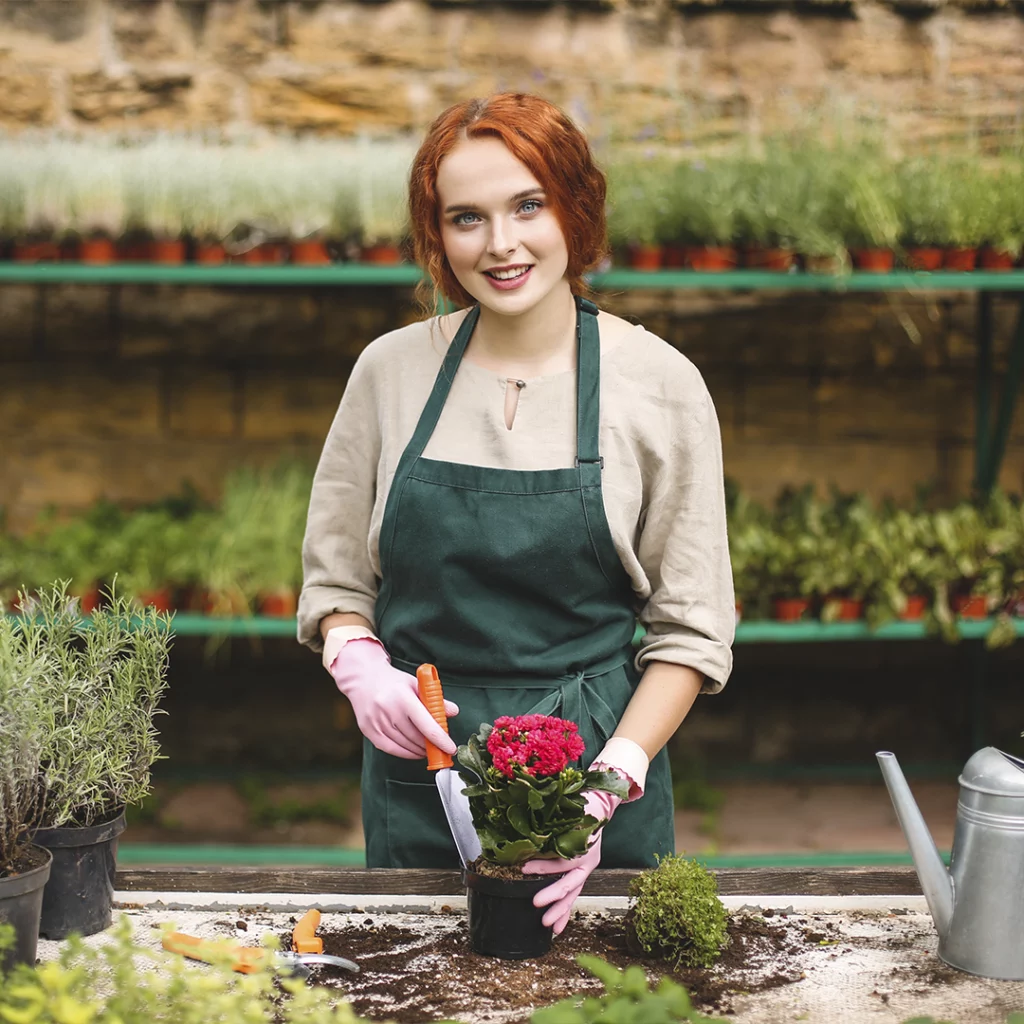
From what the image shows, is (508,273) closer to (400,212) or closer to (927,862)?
(927,862)

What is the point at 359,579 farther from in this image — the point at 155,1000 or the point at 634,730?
the point at 155,1000

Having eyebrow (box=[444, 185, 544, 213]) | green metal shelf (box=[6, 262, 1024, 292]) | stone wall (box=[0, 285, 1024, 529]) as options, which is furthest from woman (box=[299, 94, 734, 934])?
stone wall (box=[0, 285, 1024, 529])

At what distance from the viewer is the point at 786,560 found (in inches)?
127

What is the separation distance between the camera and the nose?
1505 mm

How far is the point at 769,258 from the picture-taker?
10.4ft

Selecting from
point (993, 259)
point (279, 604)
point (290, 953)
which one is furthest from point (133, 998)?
point (993, 259)

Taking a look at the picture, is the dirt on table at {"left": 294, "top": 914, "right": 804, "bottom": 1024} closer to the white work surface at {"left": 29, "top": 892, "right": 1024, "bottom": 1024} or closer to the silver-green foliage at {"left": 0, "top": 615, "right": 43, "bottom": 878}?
the white work surface at {"left": 29, "top": 892, "right": 1024, "bottom": 1024}

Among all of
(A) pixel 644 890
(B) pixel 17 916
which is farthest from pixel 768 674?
(B) pixel 17 916

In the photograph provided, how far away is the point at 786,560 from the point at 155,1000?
244 cm

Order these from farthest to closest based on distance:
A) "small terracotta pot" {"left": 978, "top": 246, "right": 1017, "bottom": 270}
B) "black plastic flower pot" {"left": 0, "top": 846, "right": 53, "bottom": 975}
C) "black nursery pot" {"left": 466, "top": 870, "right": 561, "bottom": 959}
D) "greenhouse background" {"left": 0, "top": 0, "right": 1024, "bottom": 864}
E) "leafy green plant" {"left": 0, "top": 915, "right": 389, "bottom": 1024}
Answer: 1. "greenhouse background" {"left": 0, "top": 0, "right": 1024, "bottom": 864}
2. "small terracotta pot" {"left": 978, "top": 246, "right": 1017, "bottom": 270}
3. "black nursery pot" {"left": 466, "top": 870, "right": 561, "bottom": 959}
4. "black plastic flower pot" {"left": 0, "top": 846, "right": 53, "bottom": 975}
5. "leafy green plant" {"left": 0, "top": 915, "right": 389, "bottom": 1024}

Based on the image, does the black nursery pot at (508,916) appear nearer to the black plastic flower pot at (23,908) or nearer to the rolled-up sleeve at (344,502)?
the black plastic flower pot at (23,908)

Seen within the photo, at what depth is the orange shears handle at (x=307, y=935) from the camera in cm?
125

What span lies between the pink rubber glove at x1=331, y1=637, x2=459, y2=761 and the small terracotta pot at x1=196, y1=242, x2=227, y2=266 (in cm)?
184

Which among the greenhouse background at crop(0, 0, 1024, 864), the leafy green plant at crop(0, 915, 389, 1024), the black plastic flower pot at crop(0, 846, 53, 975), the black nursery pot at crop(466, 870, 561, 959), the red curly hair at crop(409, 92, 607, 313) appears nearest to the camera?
the leafy green plant at crop(0, 915, 389, 1024)
